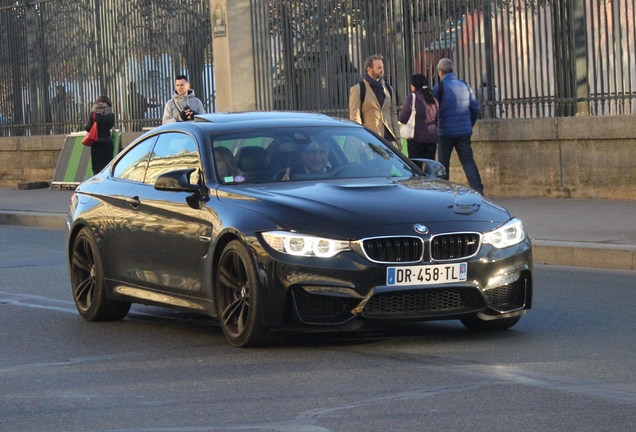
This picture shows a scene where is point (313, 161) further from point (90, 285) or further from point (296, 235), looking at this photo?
point (90, 285)

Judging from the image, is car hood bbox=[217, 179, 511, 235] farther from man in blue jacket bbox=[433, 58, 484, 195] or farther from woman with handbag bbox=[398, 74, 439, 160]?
man in blue jacket bbox=[433, 58, 484, 195]

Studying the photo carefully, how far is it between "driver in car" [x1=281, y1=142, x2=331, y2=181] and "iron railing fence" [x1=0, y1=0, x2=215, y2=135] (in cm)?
1494

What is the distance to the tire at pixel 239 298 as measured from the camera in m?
7.87

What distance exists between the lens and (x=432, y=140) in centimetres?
1719

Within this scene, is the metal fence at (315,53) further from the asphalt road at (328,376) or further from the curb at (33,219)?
the asphalt road at (328,376)

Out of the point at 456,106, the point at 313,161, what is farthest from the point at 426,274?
the point at 456,106

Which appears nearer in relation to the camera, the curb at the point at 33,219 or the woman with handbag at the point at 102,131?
the curb at the point at 33,219

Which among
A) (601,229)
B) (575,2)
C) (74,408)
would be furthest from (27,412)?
(575,2)

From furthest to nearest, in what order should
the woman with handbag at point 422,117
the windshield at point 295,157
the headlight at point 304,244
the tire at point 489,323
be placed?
the woman with handbag at point 422,117
the windshield at point 295,157
the tire at point 489,323
the headlight at point 304,244

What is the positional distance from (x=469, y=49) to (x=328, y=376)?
12.2 meters

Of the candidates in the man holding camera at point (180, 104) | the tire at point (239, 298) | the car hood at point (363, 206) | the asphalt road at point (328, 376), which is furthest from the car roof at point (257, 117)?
the man holding camera at point (180, 104)

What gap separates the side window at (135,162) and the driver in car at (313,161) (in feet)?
4.18

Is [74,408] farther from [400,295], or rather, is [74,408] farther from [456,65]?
[456,65]

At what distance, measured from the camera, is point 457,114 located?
1750 centimetres
